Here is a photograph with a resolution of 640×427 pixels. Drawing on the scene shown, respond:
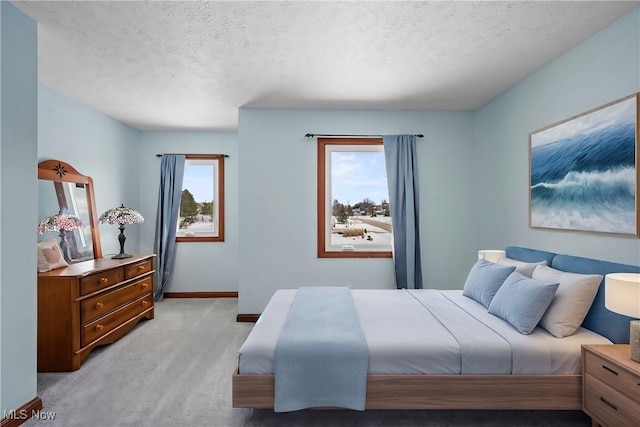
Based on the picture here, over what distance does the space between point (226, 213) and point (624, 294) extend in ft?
15.5

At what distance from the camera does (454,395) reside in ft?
6.52

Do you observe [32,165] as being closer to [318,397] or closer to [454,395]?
[318,397]

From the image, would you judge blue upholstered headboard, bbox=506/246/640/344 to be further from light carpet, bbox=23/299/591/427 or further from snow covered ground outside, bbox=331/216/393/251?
snow covered ground outside, bbox=331/216/393/251

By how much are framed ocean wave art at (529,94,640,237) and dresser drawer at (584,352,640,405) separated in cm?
86

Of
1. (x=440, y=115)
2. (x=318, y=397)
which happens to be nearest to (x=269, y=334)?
(x=318, y=397)

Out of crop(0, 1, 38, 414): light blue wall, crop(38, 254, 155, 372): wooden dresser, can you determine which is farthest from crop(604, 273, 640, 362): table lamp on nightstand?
crop(38, 254, 155, 372): wooden dresser

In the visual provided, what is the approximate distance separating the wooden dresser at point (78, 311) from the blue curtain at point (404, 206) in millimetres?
3226

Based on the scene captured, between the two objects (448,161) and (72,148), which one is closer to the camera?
(72,148)

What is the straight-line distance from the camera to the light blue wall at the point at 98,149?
3.42 metres

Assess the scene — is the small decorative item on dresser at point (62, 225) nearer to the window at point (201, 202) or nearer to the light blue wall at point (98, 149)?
the light blue wall at point (98, 149)

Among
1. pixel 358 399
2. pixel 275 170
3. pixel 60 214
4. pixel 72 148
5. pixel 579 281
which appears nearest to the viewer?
pixel 358 399

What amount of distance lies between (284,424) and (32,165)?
2.44 meters

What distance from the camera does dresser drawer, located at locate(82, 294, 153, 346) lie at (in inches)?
118

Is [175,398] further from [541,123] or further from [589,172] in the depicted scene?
[541,123]
